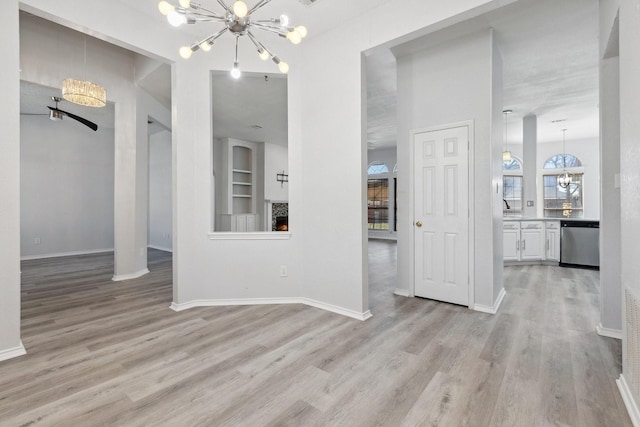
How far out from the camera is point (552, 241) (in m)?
5.94

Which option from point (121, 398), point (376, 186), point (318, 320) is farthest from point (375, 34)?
point (376, 186)

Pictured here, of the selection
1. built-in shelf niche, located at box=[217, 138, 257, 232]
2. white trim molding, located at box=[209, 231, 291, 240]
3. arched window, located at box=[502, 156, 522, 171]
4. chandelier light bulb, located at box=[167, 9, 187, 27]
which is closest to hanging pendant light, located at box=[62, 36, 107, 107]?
white trim molding, located at box=[209, 231, 291, 240]

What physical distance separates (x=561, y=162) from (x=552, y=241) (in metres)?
4.81

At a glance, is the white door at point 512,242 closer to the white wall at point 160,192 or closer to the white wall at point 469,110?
the white wall at point 469,110

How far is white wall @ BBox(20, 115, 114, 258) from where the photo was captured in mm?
6609

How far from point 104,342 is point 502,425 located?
9.68 feet

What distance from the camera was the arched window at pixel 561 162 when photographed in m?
9.06

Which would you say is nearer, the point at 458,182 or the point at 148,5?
the point at 148,5

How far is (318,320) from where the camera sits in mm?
3100

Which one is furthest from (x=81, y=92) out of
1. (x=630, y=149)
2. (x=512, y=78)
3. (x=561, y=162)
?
(x=561, y=162)

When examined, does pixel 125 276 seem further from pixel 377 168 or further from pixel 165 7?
pixel 377 168

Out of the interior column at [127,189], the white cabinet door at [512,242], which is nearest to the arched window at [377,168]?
the white cabinet door at [512,242]

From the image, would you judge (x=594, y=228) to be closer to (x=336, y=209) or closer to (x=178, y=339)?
(x=336, y=209)

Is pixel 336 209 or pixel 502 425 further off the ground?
pixel 336 209
